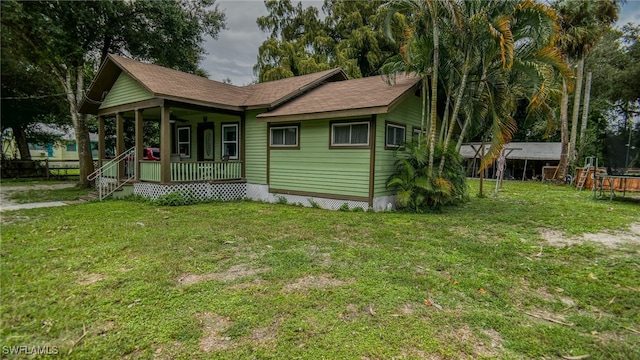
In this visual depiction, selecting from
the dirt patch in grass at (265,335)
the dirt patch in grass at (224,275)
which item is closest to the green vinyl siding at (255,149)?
the dirt patch in grass at (224,275)

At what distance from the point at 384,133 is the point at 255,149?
4.83 metres

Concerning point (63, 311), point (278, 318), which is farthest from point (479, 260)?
point (63, 311)

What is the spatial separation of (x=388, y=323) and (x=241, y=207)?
7044mm

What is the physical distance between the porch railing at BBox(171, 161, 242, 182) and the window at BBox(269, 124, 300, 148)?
1793 millimetres

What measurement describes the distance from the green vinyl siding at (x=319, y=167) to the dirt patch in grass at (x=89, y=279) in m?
6.27

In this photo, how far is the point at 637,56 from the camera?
68.8 ft

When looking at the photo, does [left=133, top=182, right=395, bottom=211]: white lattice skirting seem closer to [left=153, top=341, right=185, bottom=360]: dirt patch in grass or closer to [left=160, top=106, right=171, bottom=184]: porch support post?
[left=160, top=106, right=171, bottom=184]: porch support post

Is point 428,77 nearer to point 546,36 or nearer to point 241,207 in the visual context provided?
point 546,36

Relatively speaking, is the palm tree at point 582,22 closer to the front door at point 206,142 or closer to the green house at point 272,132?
the green house at point 272,132

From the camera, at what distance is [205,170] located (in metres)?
10.7

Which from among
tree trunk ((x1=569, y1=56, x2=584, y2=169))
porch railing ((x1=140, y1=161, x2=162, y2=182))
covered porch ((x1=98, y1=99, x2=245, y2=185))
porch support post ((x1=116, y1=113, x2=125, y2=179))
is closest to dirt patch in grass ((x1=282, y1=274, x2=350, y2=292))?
covered porch ((x1=98, y1=99, x2=245, y2=185))

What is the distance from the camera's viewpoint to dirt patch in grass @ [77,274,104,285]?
12.4 ft

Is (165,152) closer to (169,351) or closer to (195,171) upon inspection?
(195,171)

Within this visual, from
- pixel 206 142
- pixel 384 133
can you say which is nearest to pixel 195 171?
pixel 206 142
